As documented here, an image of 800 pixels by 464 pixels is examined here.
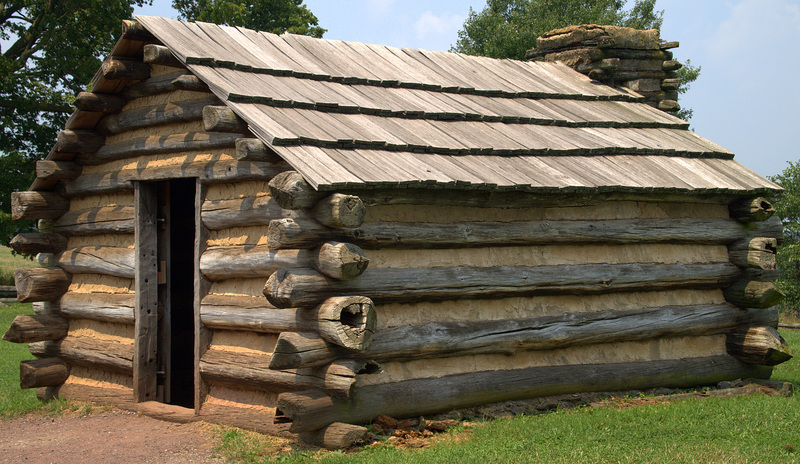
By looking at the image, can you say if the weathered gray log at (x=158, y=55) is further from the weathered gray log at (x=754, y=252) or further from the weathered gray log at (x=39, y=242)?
the weathered gray log at (x=754, y=252)

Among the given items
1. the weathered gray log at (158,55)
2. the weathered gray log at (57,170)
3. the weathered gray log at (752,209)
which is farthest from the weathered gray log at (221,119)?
the weathered gray log at (752,209)

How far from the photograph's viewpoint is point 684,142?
11297 millimetres

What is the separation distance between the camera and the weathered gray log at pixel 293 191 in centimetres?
693

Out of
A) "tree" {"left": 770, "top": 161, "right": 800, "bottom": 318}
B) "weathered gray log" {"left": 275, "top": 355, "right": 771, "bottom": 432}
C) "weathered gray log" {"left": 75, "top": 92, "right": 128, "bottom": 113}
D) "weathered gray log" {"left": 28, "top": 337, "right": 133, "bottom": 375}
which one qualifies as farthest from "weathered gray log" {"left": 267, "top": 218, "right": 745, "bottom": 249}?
"tree" {"left": 770, "top": 161, "right": 800, "bottom": 318}

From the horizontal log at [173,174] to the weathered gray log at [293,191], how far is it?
1.89ft

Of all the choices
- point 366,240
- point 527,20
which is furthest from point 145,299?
point 527,20

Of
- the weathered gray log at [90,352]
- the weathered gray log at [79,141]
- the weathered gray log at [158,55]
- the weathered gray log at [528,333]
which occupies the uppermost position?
the weathered gray log at [158,55]

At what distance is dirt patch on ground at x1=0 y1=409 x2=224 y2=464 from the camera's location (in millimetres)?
7305

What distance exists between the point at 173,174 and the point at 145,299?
4.94 feet

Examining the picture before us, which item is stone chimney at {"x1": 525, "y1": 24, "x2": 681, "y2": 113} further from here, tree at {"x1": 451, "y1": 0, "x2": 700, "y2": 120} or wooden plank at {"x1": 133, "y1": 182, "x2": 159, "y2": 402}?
tree at {"x1": 451, "y1": 0, "x2": 700, "y2": 120}

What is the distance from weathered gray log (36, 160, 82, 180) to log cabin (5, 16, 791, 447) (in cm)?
3

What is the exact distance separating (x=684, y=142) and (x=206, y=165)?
6476 millimetres

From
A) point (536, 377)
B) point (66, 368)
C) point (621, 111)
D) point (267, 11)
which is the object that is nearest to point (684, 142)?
point (621, 111)

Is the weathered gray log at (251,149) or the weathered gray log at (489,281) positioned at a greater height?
the weathered gray log at (251,149)
